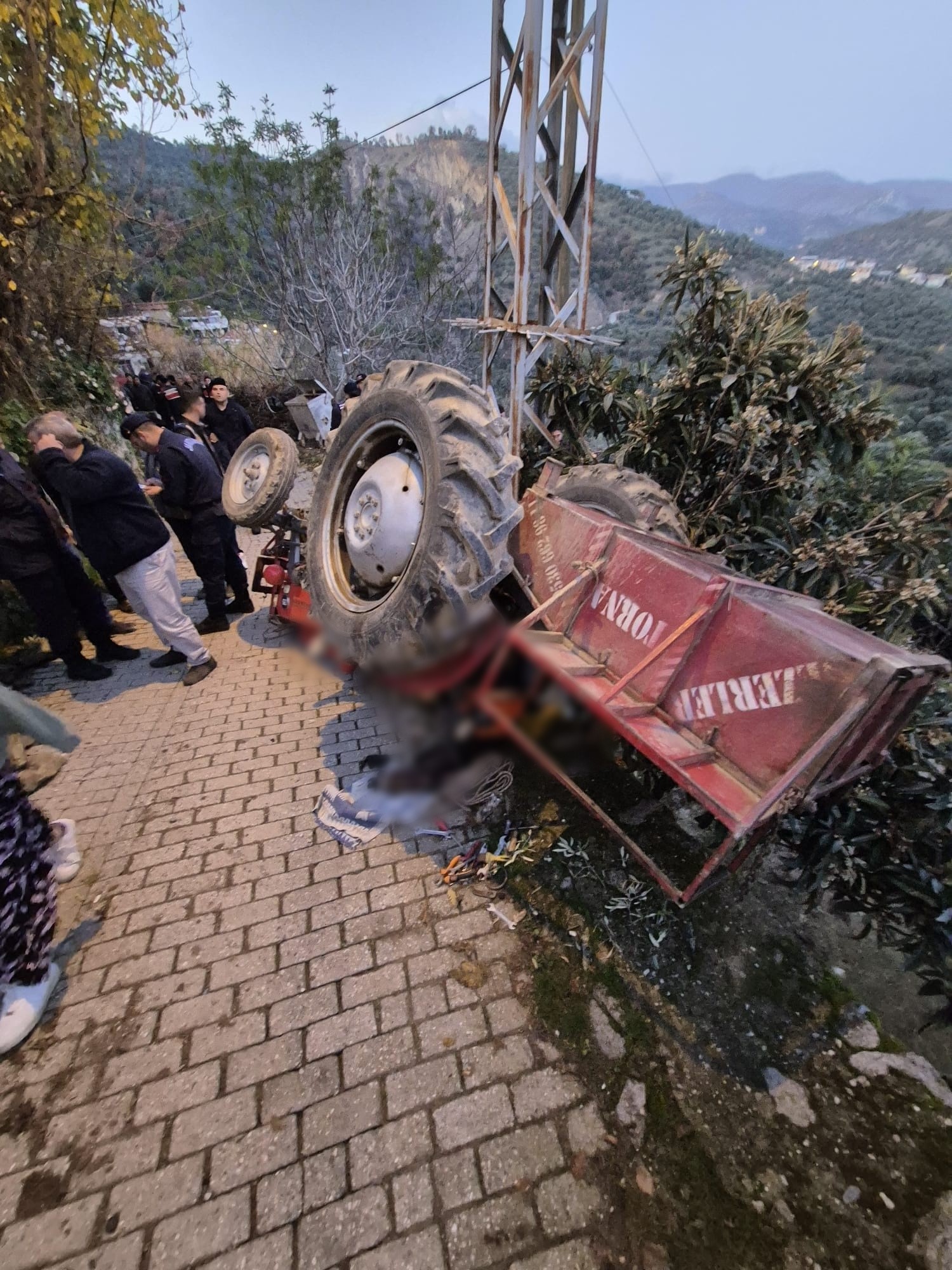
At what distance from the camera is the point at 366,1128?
6.87ft

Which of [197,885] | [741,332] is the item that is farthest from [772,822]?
[741,332]

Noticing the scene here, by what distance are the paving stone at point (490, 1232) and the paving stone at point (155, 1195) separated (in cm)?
95

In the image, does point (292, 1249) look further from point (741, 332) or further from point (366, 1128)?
point (741, 332)

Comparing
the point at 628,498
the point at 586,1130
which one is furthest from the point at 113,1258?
the point at 628,498

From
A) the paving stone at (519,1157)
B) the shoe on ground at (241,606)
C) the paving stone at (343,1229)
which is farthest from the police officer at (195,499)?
the paving stone at (519,1157)

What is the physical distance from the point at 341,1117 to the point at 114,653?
465cm

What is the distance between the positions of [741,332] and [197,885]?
17.8ft

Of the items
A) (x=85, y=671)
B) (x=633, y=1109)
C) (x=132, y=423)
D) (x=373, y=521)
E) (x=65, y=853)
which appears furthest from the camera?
(x=85, y=671)

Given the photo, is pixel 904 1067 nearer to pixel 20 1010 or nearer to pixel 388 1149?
pixel 388 1149

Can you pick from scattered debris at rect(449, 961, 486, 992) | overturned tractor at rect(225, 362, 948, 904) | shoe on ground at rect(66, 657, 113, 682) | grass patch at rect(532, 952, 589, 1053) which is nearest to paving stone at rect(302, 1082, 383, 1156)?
scattered debris at rect(449, 961, 486, 992)

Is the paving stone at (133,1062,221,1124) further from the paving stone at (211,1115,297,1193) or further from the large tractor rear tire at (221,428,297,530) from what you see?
the large tractor rear tire at (221,428,297,530)

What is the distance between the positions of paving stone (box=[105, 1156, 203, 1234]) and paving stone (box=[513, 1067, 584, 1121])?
1219 millimetres

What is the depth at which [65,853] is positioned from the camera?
298cm

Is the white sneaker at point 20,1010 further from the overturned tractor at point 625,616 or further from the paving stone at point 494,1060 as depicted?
the overturned tractor at point 625,616
